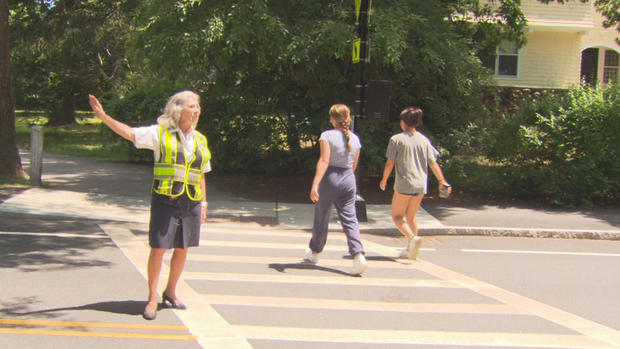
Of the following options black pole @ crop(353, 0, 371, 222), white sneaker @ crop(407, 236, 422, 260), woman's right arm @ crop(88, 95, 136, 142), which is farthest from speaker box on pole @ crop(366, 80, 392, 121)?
woman's right arm @ crop(88, 95, 136, 142)

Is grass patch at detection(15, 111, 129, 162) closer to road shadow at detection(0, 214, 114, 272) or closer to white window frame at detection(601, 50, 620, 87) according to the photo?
road shadow at detection(0, 214, 114, 272)

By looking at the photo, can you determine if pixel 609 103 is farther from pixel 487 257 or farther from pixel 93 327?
pixel 93 327

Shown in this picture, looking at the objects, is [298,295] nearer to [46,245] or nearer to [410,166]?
[410,166]

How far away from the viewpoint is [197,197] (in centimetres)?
524

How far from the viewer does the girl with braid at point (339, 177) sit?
6.91 metres

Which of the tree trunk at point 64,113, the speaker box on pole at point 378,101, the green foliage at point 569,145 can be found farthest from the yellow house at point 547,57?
the tree trunk at point 64,113

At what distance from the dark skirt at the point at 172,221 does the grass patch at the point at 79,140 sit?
512 inches

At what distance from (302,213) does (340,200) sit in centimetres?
429

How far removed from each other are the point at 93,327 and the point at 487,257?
5470mm

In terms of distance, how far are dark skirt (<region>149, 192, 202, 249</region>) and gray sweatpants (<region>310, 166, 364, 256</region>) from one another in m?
2.06

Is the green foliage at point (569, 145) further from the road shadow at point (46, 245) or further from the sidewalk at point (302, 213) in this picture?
the road shadow at point (46, 245)

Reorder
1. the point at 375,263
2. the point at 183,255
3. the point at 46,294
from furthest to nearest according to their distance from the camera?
the point at 375,263, the point at 46,294, the point at 183,255

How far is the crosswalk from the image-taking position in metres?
5.04

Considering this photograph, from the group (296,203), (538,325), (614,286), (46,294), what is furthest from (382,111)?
(46,294)
